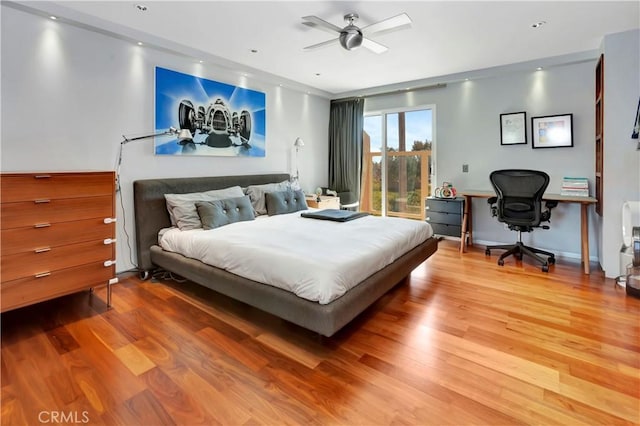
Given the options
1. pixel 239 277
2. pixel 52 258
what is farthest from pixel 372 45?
pixel 52 258

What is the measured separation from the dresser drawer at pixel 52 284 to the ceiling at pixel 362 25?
2183mm

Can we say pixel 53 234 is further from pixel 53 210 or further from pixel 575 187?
pixel 575 187

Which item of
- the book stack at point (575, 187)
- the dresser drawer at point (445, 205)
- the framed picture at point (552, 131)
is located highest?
the framed picture at point (552, 131)

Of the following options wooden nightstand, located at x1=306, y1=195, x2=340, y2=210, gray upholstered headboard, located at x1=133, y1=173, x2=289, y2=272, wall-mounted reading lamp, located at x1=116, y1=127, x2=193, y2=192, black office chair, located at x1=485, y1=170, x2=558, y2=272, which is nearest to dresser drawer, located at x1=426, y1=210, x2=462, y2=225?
black office chair, located at x1=485, y1=170, x2=558, y2=272

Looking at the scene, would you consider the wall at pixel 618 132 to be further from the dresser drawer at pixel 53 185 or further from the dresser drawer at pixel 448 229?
the dresser drawer at pixel 53 185

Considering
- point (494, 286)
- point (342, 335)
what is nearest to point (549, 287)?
point (494, 286)

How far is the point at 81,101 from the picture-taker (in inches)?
124

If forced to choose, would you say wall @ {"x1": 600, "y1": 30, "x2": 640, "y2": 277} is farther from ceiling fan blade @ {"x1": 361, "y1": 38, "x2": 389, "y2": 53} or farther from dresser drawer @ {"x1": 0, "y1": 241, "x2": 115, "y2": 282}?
dresser drawer @ {"x1": 0, "y1": 241, "x2": 115, "y2": 282}

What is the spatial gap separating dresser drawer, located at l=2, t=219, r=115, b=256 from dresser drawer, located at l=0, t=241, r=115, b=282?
0.04m

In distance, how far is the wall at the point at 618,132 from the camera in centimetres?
333

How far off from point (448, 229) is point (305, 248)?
3.17 m

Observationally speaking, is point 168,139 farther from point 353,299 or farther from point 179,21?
point 353,299

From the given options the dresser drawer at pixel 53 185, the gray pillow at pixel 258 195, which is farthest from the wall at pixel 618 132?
the dresser drawer at pixel 53 185

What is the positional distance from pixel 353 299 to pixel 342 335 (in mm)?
344
